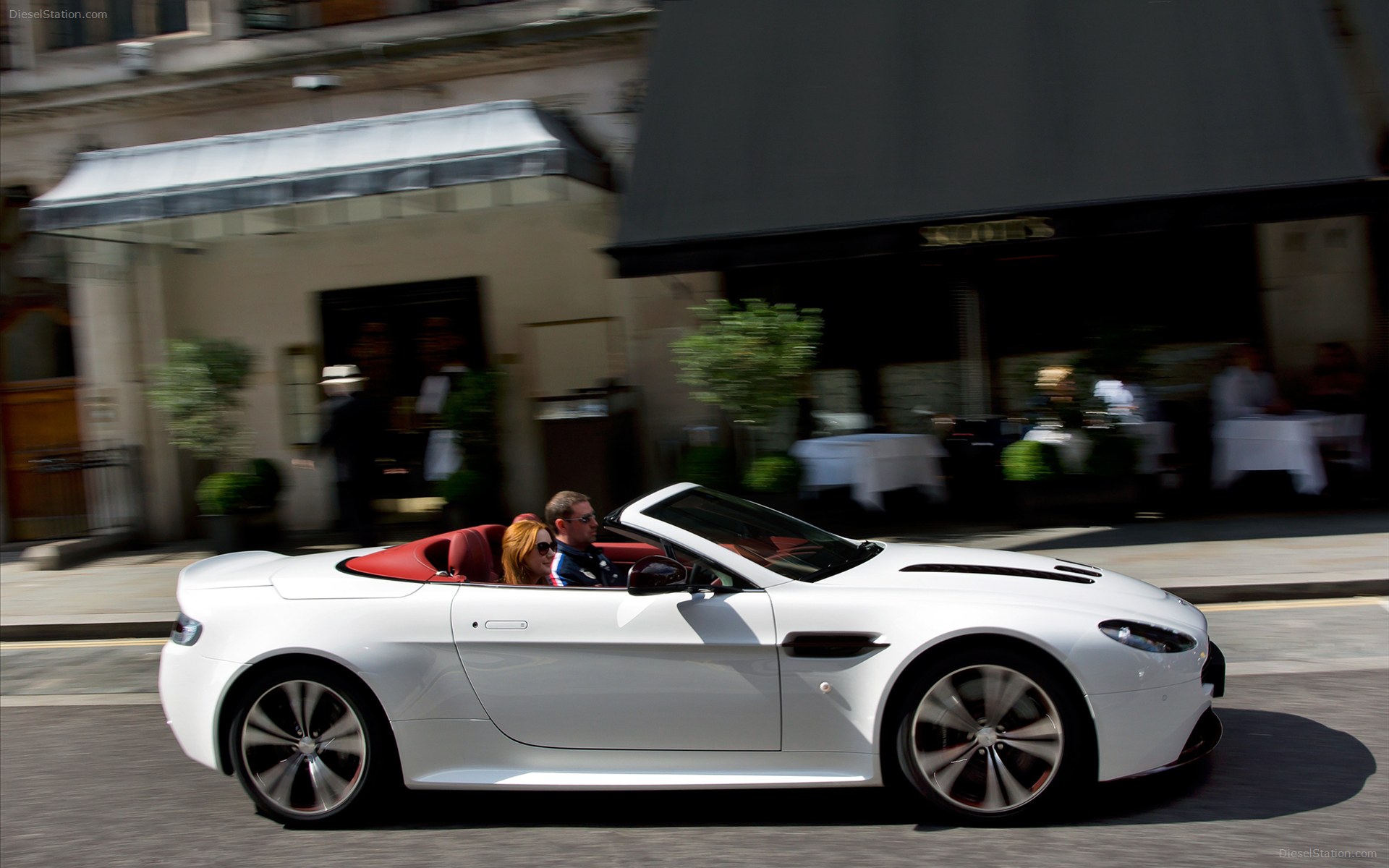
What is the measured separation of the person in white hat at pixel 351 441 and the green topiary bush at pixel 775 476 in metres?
3.77

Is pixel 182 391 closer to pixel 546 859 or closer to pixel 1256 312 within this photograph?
pixel 546 859

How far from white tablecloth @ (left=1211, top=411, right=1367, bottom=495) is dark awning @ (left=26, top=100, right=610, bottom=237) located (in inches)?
258

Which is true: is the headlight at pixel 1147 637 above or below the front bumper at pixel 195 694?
above

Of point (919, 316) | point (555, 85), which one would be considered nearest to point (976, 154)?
point (919, 316)

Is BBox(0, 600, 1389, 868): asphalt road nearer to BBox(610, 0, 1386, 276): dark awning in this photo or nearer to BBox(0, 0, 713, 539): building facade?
BBox(610, 0, 1386, 276): dark awning

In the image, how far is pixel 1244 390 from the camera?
10.9m

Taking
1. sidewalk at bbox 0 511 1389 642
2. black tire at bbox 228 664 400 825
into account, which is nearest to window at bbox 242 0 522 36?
sidewalk at bbox 0 511 1389 642

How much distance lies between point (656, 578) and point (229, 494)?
8.90m

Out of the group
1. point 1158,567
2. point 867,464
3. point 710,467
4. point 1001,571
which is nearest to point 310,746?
point 1001,571

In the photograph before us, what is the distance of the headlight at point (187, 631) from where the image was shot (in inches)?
189

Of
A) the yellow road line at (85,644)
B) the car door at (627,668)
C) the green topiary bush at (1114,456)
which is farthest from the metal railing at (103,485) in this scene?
the car door at (627,668)

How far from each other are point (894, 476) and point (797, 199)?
9.06ft

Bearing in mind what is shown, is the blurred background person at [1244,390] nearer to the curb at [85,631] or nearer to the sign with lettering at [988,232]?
the sign with lettering at [988,232]

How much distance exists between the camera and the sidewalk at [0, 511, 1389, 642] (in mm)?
7781
